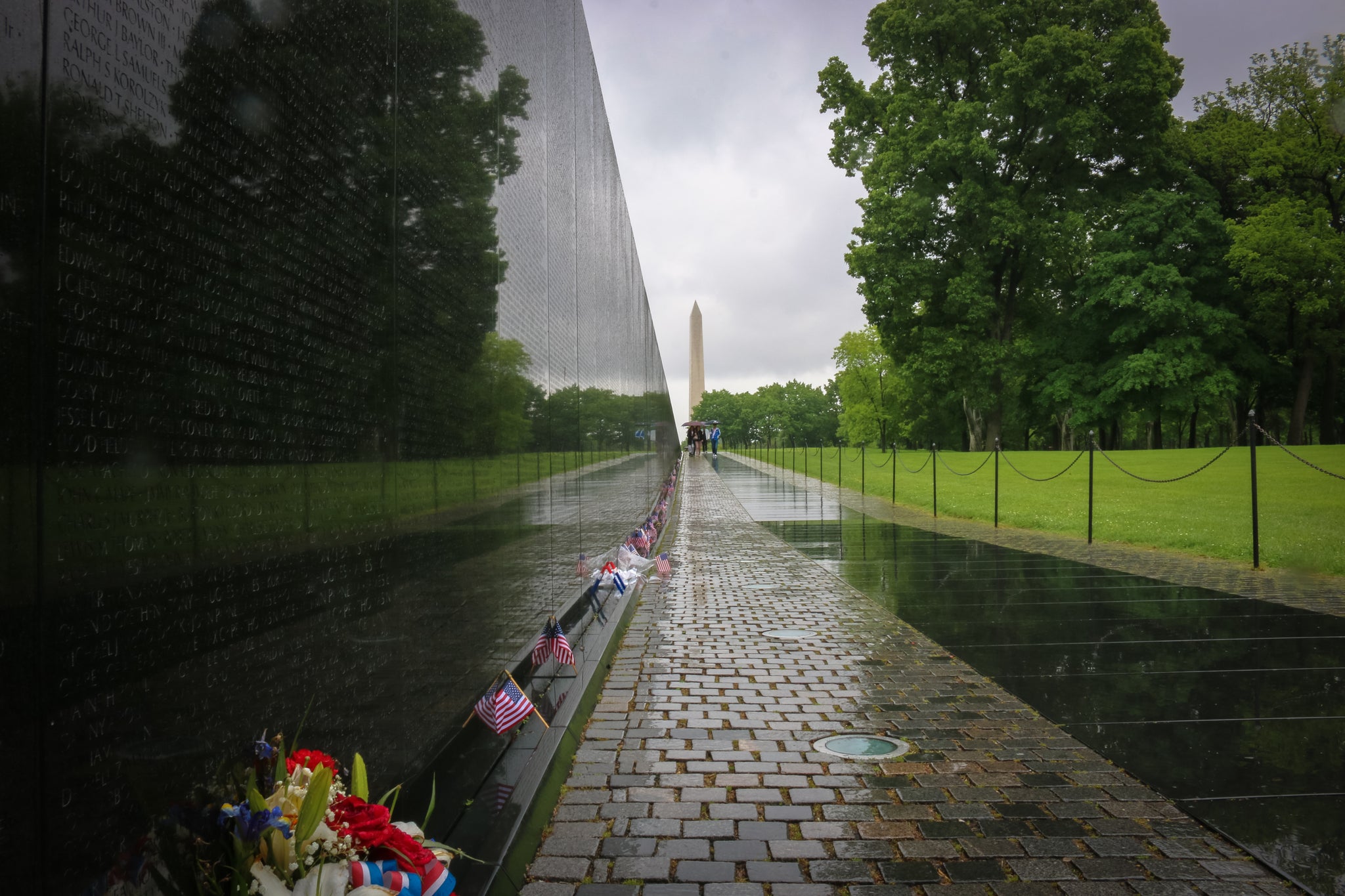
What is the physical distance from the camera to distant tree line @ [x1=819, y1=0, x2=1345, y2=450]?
3356 cm

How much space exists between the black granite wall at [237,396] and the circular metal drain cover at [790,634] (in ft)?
11.4

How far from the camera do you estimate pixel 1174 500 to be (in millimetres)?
19656

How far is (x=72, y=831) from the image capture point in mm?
1554

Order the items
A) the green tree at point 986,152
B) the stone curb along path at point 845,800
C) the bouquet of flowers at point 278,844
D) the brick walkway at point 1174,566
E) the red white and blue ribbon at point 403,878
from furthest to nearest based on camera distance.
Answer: the green tree at point 986,152 < the brick walkway at point 1174,566 < the stone curb along path at point 845,800 < the red white and blue ribbon at point 403,878 < the bouquet of flowers at point 278,844

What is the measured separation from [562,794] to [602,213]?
8.35 m

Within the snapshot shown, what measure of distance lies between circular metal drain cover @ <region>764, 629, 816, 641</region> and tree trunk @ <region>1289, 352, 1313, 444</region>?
35.8m

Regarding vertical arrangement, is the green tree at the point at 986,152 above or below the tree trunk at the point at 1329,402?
above

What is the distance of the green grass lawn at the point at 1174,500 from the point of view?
42.6 feet

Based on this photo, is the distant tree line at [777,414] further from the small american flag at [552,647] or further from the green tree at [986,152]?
the small american flag at [552,647]

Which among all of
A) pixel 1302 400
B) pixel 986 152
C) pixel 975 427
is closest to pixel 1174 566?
pixel 986 152

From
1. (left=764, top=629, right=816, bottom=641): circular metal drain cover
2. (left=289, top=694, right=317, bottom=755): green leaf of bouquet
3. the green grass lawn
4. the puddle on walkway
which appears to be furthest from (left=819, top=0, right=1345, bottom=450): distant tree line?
(left=289, top=694, right=317, bottom=755): green leaf of bouquet

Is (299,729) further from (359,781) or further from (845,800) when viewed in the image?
(845,800)

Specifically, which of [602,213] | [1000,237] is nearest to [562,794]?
[602,213]

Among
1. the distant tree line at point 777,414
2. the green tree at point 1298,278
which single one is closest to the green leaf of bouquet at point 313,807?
the green tree at point 1298,278
